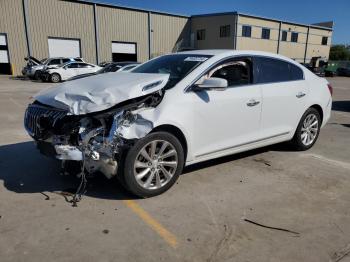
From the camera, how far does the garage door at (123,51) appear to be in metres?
36.1

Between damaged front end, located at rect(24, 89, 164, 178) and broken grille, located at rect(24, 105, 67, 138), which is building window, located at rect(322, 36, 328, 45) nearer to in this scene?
damaged front end, located at rect(24, 89, 164, 178)

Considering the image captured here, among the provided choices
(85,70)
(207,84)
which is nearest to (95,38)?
(85,70)

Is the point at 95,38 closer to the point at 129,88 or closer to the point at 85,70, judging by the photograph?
the point at 85,70

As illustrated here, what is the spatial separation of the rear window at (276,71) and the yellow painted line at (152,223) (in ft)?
8.23

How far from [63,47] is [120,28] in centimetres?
657

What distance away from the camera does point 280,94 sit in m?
4.98

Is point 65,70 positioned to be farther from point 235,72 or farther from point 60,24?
point 235,72

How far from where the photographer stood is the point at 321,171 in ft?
15.8

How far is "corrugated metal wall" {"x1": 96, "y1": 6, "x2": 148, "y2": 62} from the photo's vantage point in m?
34.4

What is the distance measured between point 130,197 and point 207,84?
1609 millimetres

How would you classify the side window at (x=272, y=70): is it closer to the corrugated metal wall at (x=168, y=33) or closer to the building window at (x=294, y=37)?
Answer: the corrugated metal wall at (x=168, y=33)

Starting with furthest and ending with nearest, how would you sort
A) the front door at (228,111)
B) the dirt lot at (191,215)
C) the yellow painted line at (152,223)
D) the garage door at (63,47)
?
the garage door at (63,47)
the front door at (228,111)
the yellow painted line at (152,223)
the dirt lot at (191,215)

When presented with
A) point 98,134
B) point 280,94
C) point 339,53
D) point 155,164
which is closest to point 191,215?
point 155,164

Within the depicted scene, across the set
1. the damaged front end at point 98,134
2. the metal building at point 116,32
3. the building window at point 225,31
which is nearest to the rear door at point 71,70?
the metal building at point 116,32
